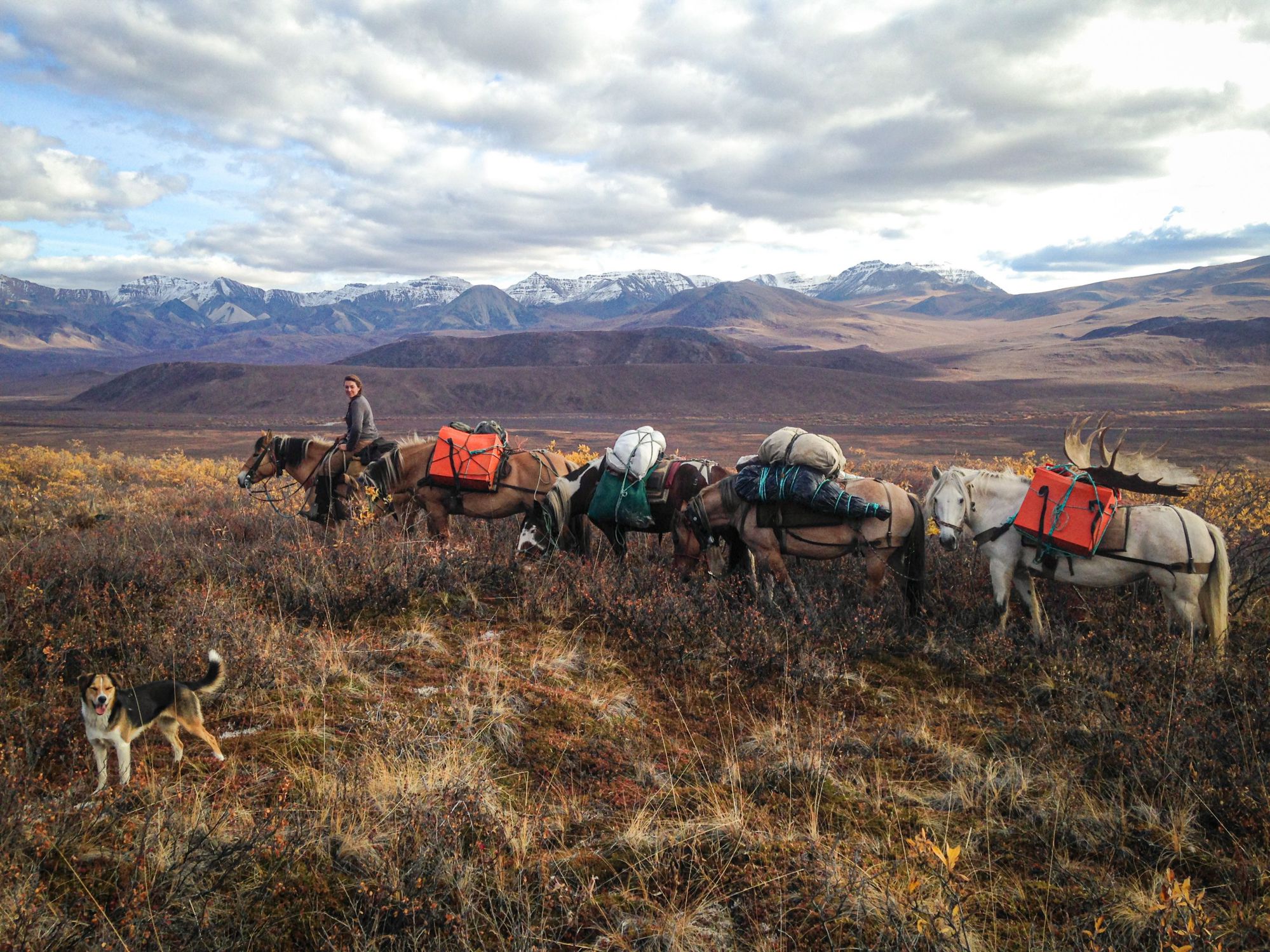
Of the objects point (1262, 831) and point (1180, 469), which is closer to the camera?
point (1262, 831)

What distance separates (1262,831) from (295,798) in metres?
3.89

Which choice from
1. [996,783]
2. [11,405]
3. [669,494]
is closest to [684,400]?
[669,494]

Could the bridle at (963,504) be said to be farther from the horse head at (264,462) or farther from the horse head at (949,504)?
the horse head at (264,462)

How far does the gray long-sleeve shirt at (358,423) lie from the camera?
8125 millimetres

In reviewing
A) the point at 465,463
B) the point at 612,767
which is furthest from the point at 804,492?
the point at 465,463

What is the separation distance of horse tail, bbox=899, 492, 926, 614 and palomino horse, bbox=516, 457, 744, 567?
1513mm

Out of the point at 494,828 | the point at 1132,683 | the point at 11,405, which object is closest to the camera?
the point at 494,828

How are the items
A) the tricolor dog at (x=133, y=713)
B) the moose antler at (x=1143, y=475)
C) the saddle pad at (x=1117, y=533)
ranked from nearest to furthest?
1. the tricolor dog at (x=133, y=713)
2. the saddle pad at (x=1117, y=533)
3. the moose antler at (x=1143, y=475)

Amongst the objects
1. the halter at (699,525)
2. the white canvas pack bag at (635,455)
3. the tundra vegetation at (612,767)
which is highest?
the white canvas pack bag at (635,455)

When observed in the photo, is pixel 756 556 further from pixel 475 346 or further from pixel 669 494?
pixel 475 346

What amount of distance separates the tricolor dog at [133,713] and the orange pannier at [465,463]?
4.27 metres

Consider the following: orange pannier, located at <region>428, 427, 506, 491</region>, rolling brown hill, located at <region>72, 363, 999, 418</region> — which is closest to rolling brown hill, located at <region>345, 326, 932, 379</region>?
rolling brown hill, located at <region>72, 363, 999, 418</region>

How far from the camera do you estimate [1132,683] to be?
3924 millimetres

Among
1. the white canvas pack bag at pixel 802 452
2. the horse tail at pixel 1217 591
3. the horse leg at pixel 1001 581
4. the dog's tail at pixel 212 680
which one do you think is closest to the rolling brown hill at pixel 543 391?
the white canvas pack bag at pixel 802 452
